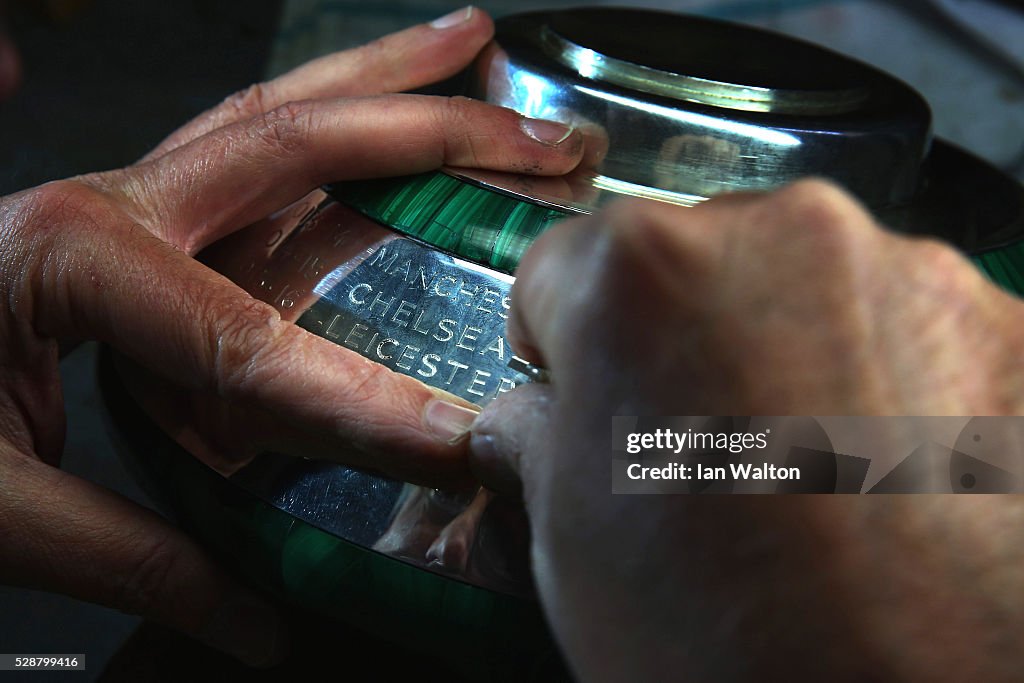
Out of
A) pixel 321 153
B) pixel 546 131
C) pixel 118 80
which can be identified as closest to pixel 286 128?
pixel 321 153

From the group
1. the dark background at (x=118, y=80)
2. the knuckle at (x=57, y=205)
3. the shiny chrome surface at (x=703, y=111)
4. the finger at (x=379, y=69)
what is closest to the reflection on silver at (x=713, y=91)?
the shiny chrome surface at (x=703, y=111)

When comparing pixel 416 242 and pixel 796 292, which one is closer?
pixel 796 292

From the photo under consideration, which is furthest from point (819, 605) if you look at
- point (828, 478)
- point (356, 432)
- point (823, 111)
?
point (823, 111)

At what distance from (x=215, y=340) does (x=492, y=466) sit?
0.43ft

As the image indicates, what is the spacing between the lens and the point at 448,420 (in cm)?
35

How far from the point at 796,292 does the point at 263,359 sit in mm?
210

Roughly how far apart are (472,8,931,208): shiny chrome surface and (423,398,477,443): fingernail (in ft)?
0.48

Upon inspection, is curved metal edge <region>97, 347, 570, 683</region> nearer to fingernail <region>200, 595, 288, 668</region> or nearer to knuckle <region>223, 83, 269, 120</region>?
fingernail <region>200, 595, 288, 668</region>

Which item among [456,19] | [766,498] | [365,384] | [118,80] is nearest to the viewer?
[766,498]

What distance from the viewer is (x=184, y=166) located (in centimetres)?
47

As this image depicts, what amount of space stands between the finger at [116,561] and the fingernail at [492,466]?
0.17 meters

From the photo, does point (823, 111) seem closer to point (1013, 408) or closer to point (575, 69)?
point (575, 69)

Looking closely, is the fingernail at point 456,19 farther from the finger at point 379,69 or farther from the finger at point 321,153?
the finger at point 321,153

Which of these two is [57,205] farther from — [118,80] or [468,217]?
[118,80]
